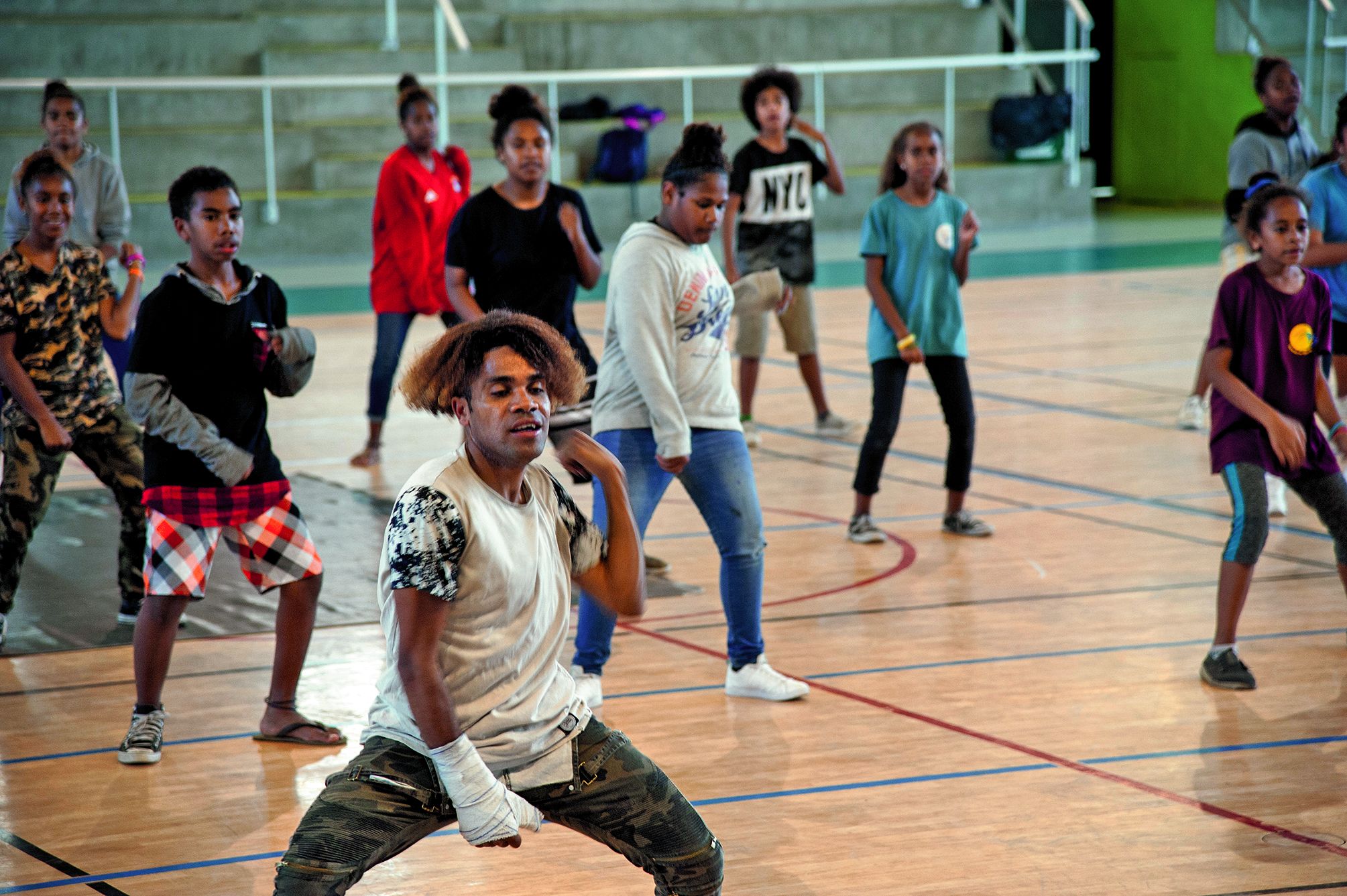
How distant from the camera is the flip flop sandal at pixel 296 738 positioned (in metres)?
4.70

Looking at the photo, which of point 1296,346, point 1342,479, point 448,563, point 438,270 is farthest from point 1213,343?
point 438,270

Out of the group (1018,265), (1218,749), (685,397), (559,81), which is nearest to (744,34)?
(559,81)

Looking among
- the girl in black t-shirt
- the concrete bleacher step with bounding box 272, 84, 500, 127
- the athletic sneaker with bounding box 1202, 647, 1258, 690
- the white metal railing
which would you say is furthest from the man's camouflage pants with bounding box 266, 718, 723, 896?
the concrete bleacher step with bounding box 272, 84, 500, 127

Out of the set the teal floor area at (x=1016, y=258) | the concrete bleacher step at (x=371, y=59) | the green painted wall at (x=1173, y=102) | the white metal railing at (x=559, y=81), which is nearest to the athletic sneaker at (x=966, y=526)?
the teal floor area at (x=1016, y=258)

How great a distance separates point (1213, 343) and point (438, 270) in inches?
183

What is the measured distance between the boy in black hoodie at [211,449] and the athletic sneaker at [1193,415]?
592 cm

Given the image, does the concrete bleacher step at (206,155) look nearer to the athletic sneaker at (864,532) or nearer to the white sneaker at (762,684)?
the athletic sneaker at (864,532)

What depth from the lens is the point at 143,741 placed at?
180 inches

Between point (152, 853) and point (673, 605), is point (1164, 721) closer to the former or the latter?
point (673, 605)

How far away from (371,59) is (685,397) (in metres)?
15.0

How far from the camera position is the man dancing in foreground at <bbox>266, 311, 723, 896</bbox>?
2895 mm

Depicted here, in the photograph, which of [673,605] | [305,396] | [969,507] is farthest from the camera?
[305,396]

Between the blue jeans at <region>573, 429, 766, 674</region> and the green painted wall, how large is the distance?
18.9 metres

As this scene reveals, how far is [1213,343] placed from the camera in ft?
16.7
